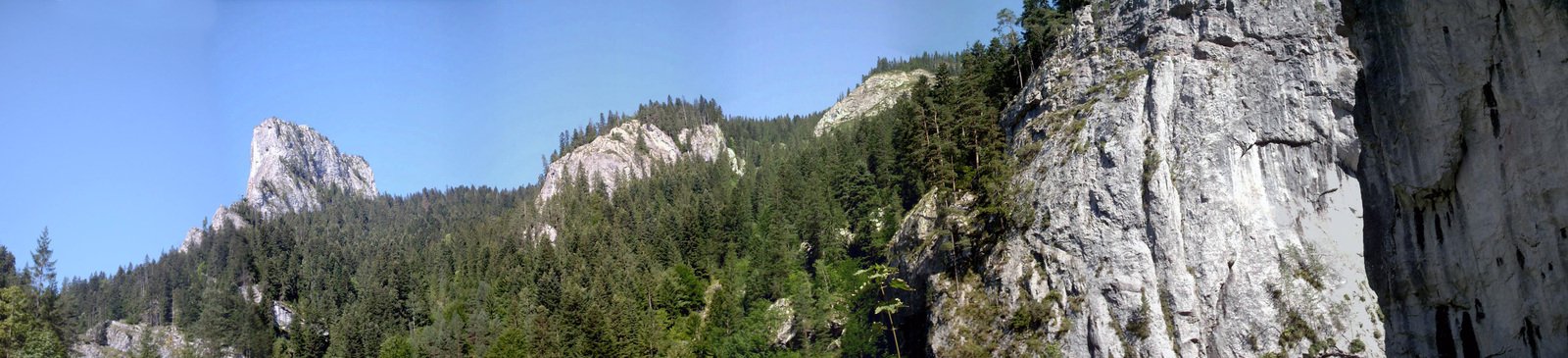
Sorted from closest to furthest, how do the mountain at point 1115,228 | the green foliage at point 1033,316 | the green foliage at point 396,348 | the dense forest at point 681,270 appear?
the mountain at point 1115,228
the green foliage at point 1033,316
the dense forest at point 681,270
the green foliage at point 396,348

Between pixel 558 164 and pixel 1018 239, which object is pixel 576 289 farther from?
pixel 558 164

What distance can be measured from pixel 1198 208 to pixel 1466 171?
2635cm

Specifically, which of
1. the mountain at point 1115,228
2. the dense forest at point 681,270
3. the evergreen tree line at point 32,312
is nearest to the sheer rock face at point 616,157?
the dense forest at point 681,270

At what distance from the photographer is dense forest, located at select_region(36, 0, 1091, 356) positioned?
5494cm

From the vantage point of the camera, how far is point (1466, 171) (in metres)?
16.8

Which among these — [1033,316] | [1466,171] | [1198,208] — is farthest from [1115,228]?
[1466,171]

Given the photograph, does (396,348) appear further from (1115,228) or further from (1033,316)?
(1115,228)

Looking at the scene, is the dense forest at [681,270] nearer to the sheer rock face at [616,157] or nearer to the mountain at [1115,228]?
the mountain at [1115,228]

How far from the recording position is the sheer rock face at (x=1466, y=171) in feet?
49.8

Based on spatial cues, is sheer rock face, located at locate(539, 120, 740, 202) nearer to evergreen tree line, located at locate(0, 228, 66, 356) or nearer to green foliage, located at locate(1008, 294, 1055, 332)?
evergreen tree line, located at locate(0, 228, 66, 356)

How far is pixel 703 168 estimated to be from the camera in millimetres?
150250

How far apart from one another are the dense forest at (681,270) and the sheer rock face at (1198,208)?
3592 mm

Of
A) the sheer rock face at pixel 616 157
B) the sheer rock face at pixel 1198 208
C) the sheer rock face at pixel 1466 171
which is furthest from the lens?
the sheer rock face at pixel 616 157

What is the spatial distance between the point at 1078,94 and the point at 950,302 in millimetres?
13115
